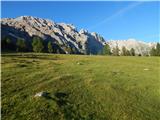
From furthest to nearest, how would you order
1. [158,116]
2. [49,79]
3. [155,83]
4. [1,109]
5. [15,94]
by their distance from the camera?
[155,83] → [49,79] → [15,94] → [158,116] → [1,109]

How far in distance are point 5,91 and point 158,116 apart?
17.3m

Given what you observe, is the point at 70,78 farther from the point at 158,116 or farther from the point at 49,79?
the point at 158,116

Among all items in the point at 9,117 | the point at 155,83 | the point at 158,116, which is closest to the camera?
the point at 9,117

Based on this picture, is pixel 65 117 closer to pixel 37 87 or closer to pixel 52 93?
pixel 52 93

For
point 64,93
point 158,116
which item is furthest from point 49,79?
point 158,116

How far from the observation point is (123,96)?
30.2 m

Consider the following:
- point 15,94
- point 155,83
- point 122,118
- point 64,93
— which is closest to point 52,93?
point 64,93

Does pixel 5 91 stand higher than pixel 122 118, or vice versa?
pixel 5 91

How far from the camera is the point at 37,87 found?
30453 mm

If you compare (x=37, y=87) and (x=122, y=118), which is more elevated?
(x=37, y=87)

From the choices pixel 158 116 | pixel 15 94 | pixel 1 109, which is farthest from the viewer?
pixel 15 94

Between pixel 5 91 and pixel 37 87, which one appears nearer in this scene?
pixel 5 91

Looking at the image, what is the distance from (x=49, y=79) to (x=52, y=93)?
7649mm

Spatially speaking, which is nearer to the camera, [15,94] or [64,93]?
[15,94]
